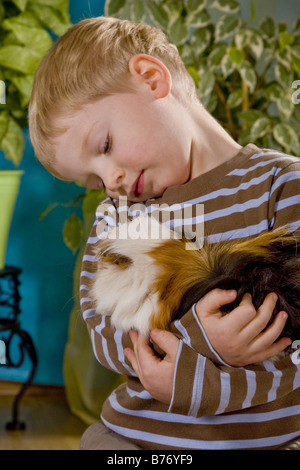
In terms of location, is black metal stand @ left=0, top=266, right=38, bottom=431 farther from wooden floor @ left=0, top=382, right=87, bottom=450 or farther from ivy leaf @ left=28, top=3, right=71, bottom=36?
ivy leaf @ left=28, top=3, right=71, bottom=36

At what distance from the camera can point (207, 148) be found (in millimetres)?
938

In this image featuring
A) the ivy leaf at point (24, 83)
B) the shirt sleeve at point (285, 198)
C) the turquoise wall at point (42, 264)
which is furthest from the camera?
the turquoise wall at point (42, 264)

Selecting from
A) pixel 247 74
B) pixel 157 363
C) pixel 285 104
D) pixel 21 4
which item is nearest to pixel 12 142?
pixel 21 4

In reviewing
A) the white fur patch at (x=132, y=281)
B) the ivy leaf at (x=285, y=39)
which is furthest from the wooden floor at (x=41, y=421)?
the ivy leaf at (x=285, y=39)

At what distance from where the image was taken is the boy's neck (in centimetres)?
93

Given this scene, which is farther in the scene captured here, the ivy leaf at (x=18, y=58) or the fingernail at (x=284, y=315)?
the ivy leaf at (x=18, y=58)

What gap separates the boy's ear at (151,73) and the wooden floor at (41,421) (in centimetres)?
130

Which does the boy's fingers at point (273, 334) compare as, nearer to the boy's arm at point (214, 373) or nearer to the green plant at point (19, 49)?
the boy's arm at point (214, 373)

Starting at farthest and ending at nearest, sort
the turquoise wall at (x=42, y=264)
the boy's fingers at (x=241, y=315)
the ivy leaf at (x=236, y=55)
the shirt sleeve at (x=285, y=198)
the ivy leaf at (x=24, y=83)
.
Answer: the turquoise wall at (x=42, y=264) < the ivy leaf at (x=24, y=83) < the ivy leaf at (x=236, y=55) < the shirt sleeve at (x=285, y=198) < the boy's fingers at (x=241, y=315)

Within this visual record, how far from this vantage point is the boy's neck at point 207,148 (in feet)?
3.06

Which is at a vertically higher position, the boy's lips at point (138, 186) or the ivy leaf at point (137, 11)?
the ivy leaf at point (137, 11)

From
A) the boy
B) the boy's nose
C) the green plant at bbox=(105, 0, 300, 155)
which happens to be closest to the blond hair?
the boy
